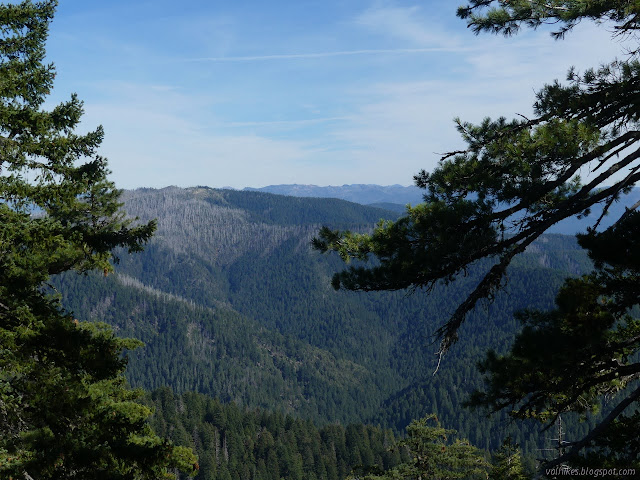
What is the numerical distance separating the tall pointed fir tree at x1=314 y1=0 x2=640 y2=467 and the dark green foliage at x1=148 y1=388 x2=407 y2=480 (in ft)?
309

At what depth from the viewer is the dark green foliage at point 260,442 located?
99.1m

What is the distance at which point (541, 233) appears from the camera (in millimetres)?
7910

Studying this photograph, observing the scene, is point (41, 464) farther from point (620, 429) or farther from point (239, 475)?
point (239, 475)

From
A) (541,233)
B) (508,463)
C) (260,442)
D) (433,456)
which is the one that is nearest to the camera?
(541,233)

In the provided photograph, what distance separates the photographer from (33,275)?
11.0m

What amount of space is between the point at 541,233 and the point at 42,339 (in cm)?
937

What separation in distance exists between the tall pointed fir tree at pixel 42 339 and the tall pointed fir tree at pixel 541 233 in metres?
5.33

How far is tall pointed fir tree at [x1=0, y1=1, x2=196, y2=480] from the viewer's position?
28.5 ft

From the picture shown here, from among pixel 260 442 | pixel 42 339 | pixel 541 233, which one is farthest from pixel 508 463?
pixel 260 442

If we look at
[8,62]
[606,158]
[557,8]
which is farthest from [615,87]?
[8,62]

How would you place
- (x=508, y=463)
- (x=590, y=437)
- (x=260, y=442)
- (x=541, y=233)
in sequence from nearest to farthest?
(x=590, y=437), (x=541, y=233), (x=508, y=463), (x=260, y=442)

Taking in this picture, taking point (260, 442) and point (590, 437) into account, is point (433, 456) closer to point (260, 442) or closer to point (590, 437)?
point (590, 437)

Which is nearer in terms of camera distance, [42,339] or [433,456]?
[42,339]

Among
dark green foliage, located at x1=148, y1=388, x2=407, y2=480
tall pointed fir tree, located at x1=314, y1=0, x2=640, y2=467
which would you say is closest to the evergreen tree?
tall pointed fir tree, located at x1=314, y1=0, x2=640, y2=467
